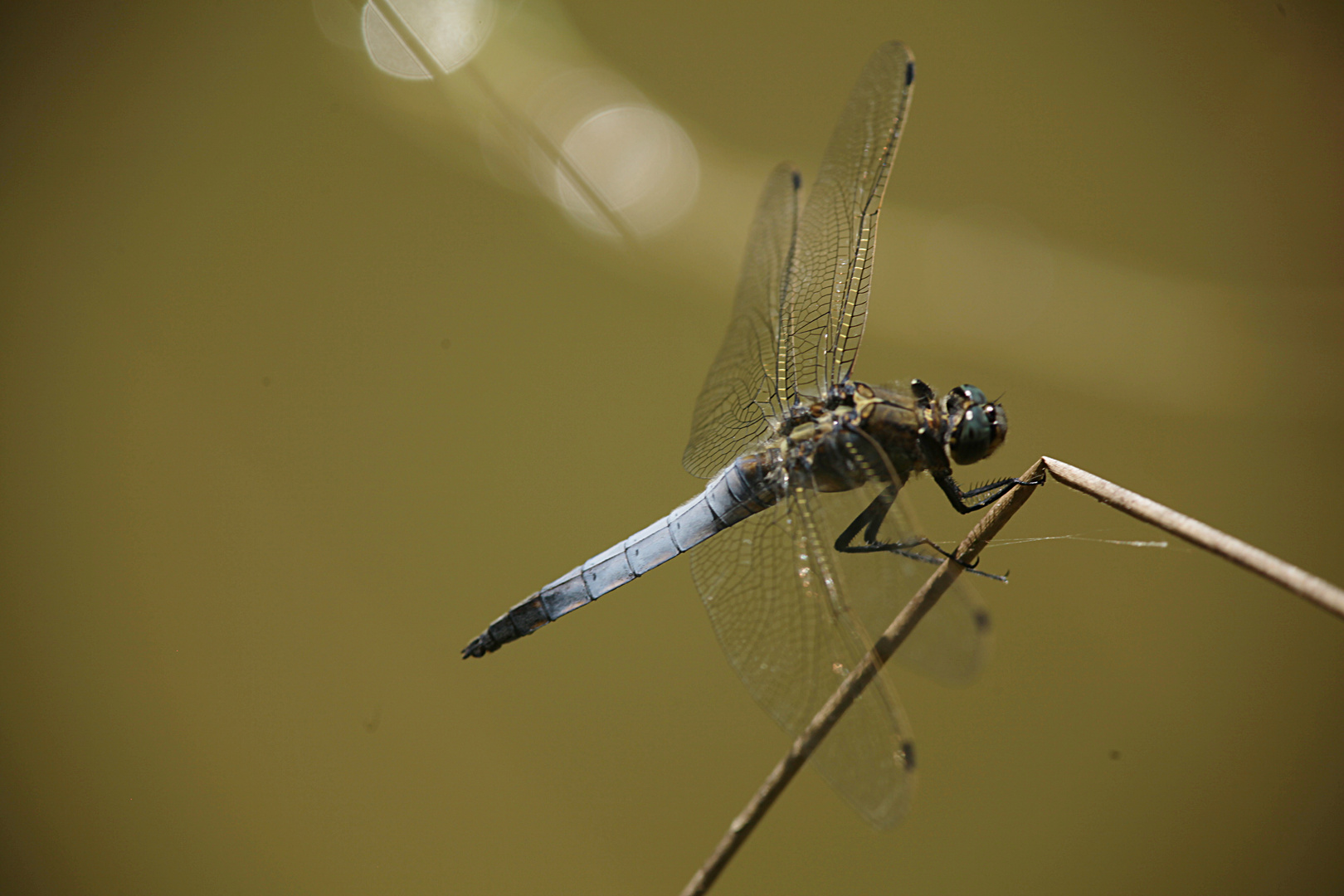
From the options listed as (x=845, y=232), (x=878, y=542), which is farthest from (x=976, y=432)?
(x=845, y=232)

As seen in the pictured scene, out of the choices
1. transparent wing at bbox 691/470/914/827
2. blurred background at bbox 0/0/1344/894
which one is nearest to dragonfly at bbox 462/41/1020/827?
transparent wing at bbox 691/470/914/827

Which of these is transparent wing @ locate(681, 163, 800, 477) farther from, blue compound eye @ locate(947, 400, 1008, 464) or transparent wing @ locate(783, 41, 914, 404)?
blue compound eye @ locate(947, 400, 1008, 464)

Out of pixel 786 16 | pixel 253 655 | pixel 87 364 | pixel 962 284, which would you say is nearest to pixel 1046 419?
pixel 962 284

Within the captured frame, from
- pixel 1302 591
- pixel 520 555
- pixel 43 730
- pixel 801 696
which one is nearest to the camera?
pixel 1302 591

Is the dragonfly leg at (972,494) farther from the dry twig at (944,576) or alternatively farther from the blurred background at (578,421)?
the blurred background at (578,421)

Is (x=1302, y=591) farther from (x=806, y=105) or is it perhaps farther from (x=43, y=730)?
(x=43, y=730)

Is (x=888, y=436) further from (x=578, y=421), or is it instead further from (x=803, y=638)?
(x=578, y=421)

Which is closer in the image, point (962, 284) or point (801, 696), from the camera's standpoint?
point (801, 696)
